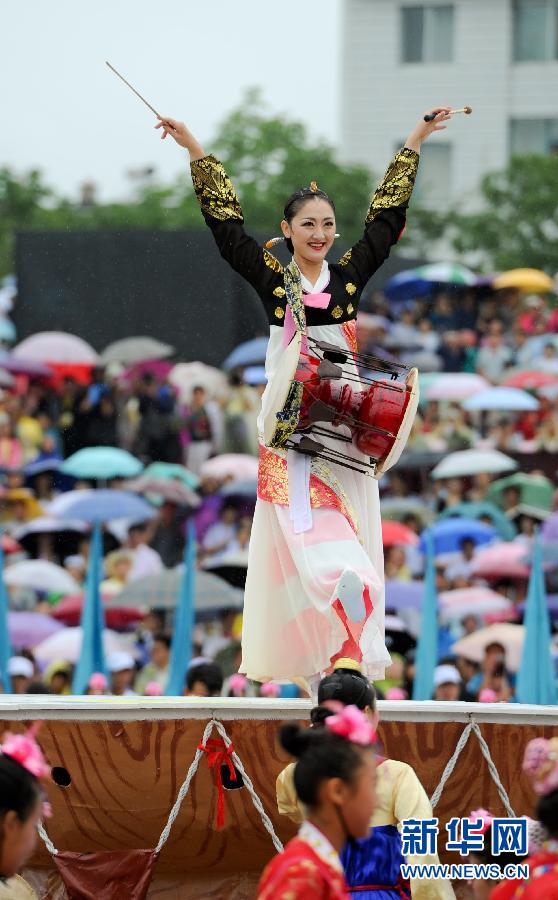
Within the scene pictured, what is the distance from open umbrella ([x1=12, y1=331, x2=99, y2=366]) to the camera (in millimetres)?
18188

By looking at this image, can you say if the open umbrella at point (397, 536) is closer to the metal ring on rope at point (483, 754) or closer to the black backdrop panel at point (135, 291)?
the black backdrop panel at point (135, 291)

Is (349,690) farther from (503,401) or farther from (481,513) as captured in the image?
(503,401)

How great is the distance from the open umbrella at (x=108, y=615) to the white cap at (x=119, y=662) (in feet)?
5.34

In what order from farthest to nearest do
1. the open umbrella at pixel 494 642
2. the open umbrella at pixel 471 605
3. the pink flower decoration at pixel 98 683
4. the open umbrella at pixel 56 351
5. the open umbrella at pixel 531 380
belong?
the open umbrella at pixel 56 351 < the open umbrella at pixel 531 380 < the open umbrella at pixel 471 605 < the open umbrella at pixel 494 642 < the pink flower decoration at pixel 98 683

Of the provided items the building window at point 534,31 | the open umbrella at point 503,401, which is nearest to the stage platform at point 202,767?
the open umbrella at point 503,401

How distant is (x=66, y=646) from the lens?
40.3 ft

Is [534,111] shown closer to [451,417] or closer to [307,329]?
[451,417]

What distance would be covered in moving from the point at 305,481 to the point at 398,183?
1196 mm

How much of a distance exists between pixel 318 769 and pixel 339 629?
2.09 meters

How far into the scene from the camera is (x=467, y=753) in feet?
22.0

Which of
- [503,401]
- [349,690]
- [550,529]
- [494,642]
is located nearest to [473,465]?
[503,401]

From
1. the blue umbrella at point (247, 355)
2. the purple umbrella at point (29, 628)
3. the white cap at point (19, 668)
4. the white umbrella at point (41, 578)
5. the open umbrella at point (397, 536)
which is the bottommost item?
the white cap at point (19, 668)

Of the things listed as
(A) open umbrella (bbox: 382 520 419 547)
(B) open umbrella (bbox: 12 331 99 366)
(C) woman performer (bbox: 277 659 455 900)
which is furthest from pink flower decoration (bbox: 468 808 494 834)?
(B) open umbrella (bbox: 12 331 99 366)

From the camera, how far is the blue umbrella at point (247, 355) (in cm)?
1780
